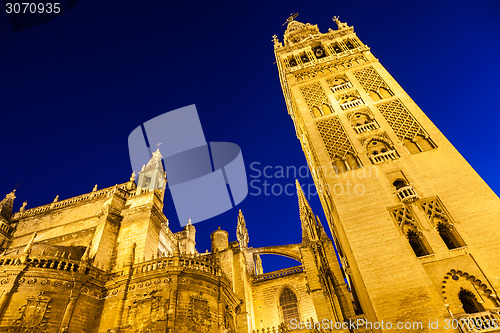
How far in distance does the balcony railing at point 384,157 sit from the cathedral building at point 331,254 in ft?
0.23

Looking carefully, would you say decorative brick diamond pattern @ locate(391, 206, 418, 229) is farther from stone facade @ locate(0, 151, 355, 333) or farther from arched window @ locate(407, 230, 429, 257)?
stone facade @ locate(0, 151, 355, 333)

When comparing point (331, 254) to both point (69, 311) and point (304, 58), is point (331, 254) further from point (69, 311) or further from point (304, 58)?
point (304, 58)

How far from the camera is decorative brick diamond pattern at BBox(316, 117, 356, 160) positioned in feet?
59.0

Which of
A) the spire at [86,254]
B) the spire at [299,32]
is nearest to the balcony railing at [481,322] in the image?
the spire at [86,254]

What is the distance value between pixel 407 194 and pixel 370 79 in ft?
36.8

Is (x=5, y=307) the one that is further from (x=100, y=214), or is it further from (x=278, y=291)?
(x=278, y=291)

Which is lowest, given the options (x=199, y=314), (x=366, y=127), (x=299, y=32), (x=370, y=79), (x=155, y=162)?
(x=199, y=314)

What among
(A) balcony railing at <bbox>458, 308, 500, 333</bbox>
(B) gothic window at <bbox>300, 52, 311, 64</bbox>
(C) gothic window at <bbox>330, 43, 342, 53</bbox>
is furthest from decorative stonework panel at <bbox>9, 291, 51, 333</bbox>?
(C) gothic window at <bbox>330, 43, 342, 53</bbox>

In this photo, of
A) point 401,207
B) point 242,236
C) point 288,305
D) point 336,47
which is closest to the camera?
point 401,207

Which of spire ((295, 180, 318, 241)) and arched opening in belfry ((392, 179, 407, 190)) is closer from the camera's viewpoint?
arched opening in belfry ((392, 179, 407, 190))

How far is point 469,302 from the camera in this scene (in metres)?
11.7

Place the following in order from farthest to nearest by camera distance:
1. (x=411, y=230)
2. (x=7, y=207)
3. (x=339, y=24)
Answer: (x=339, y=24) → (x=7, y=207) → (x=411, y=230)

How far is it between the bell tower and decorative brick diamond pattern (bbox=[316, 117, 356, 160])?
0.07 metres

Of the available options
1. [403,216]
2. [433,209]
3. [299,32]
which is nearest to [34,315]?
[403,216]
